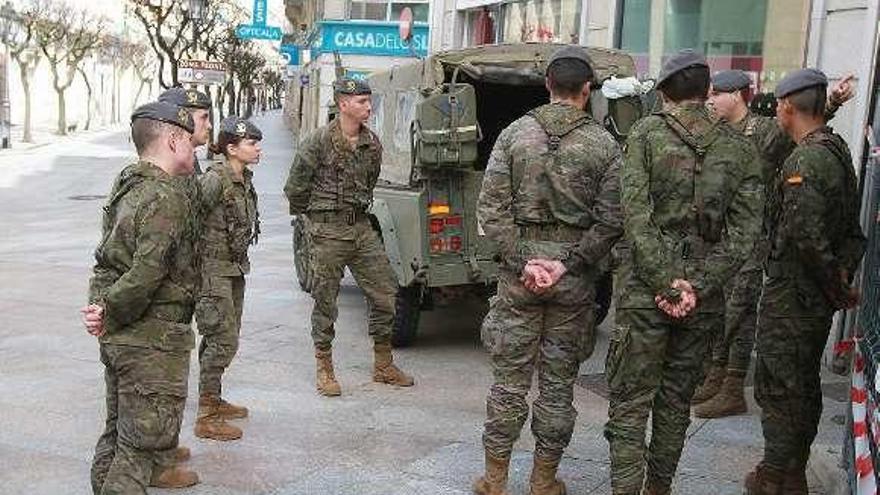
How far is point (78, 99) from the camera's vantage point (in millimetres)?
56594

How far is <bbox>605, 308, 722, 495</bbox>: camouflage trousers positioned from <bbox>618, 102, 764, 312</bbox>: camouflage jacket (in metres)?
0.10

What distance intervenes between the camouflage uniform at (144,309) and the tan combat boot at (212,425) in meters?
1.55

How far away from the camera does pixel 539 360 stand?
4250 mm

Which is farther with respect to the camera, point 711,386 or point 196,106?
point 711,386

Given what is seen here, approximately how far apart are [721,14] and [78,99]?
175 feet

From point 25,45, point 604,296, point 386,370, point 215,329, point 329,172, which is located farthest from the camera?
point 25,45

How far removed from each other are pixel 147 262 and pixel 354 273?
2.84 metres

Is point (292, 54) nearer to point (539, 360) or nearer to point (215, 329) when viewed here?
point (215, 329)

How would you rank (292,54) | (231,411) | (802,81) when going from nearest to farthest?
(802,81)
(231,411)
(292,54)

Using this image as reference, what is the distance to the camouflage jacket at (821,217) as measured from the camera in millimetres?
4102

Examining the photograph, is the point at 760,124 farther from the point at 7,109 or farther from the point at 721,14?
the point at 7,109

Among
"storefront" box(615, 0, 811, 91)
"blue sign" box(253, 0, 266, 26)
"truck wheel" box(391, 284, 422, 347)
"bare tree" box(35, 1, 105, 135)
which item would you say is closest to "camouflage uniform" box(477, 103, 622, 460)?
"truck wheel" box(391, 284, 422, 347)

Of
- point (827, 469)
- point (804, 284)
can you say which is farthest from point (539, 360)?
point (827, 469)

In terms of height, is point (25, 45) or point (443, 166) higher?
point (25, 45)
